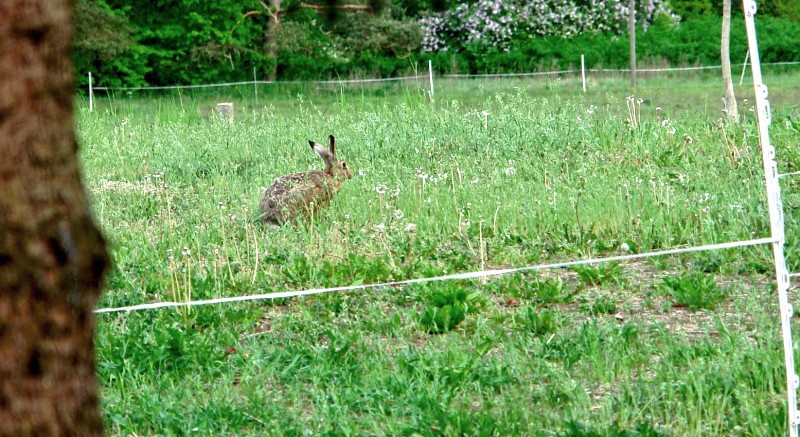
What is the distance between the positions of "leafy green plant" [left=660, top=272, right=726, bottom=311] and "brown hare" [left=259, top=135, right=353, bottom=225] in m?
2.72

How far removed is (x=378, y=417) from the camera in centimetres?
408

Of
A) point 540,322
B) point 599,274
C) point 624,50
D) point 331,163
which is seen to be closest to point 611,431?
point 540,322

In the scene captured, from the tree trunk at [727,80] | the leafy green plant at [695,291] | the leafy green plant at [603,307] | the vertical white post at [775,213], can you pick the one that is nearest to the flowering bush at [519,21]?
the tree trunk at [727,80]

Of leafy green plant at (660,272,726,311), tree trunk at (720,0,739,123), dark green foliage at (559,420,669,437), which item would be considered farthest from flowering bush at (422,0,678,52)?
dark green foliage at (559,420,669,437)

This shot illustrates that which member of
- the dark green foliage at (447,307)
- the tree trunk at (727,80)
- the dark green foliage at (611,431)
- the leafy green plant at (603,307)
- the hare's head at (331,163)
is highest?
the tree trunk at (727,80)

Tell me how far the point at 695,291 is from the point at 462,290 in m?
1.23


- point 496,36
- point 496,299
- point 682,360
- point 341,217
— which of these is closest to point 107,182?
point 341,217

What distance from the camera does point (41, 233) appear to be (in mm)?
1939

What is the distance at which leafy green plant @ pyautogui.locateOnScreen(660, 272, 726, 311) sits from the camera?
5.34 metres

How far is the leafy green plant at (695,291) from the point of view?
17.5 ft

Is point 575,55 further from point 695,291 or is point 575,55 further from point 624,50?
point 695,291

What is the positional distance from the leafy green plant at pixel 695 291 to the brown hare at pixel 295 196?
8.94 feet

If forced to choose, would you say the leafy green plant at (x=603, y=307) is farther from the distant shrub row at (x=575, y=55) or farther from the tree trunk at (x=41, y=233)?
the distant shrub row at (x=575, y=55)

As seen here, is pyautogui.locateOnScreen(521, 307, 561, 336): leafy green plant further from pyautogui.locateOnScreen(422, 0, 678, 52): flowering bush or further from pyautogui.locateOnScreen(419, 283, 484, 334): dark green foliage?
pyautogui.locateOnScreen(422, 0, 678, 52): flowering bush
